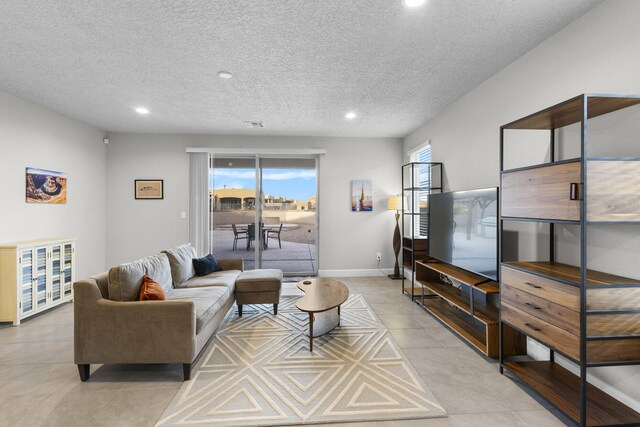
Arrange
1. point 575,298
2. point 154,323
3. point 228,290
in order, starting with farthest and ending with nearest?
point 228,290 < point 154,323 < point 575,298

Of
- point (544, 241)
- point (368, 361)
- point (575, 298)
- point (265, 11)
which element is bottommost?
point (368, 361)

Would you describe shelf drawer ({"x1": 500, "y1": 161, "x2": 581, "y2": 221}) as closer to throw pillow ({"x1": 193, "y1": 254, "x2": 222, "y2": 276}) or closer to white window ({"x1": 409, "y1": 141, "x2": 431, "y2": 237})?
white window ({"x1": 409, "y1": 141, "x2": 431, "y2": 237})

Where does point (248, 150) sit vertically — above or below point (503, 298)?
above

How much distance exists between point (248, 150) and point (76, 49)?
3.05m

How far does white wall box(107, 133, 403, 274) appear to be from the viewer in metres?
5.39

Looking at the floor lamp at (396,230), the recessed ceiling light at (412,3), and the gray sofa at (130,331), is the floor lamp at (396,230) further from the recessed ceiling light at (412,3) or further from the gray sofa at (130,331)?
the gray sofa at (130,331)

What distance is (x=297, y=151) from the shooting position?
18.2ft

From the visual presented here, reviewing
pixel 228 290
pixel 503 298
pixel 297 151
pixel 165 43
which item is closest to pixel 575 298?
pixel 503 298

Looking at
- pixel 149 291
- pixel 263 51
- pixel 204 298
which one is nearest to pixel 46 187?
pixel 149 291

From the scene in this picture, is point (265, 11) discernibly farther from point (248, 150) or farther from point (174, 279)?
point (248, 150)

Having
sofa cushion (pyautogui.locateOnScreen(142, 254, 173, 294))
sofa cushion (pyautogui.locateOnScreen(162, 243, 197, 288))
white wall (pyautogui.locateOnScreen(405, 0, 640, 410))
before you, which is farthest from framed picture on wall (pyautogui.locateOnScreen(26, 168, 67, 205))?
white wall (pyautogui.locateOnScreen(405, 0, 640, 410))

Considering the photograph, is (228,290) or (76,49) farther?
(228,290)

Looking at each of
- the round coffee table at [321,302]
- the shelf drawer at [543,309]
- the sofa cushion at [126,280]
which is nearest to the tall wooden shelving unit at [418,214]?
the round coffee table at [321,302]

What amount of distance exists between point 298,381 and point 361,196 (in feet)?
13.0
